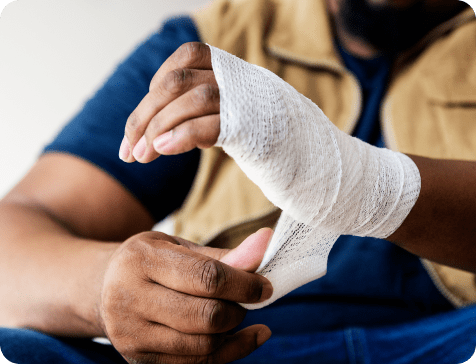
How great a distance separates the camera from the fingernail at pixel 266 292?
0.31 meters

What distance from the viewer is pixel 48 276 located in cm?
40

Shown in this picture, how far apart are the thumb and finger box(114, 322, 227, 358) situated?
7cm

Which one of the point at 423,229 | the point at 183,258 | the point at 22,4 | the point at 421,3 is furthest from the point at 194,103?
the point at 22,4

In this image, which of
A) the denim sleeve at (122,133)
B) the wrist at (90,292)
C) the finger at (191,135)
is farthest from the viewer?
the denim sleeve at (122,133)

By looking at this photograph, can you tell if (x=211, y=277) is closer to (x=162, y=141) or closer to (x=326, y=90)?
(x=162, y=141)

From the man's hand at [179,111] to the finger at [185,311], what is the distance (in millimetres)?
120

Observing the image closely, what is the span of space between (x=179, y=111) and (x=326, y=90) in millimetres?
414

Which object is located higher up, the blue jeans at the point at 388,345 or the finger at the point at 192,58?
the finger at the point at 192,58

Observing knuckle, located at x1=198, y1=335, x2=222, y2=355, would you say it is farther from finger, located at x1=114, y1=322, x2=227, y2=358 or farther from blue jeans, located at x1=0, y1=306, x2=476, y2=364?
blue jeans, located at x1=0, y1=306, x2=476, y2=364

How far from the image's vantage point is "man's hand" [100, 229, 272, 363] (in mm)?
283

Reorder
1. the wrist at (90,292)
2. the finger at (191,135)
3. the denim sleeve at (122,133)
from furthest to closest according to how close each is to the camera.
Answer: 1. the denim sleeve at (122,133)
2. the wrist at (90,292)
3. the finger at (191,135)

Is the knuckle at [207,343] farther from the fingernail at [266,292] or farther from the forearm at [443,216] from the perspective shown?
the forearm at [443,216]

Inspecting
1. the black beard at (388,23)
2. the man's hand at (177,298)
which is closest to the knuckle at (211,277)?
the man's hand at (177,298)

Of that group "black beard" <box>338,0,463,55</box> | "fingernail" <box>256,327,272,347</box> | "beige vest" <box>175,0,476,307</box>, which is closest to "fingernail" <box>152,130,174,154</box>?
"fingernail" <box>256,327,272,347</box>
